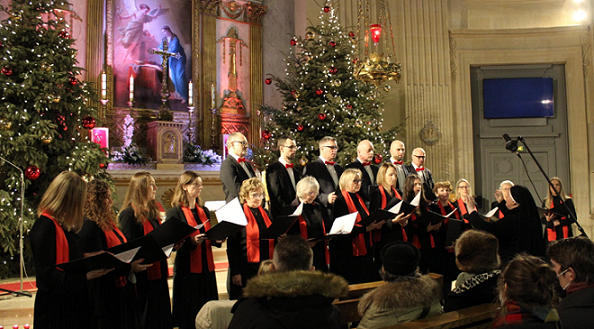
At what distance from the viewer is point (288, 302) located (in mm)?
1850

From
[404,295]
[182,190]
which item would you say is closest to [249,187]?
[182,190]

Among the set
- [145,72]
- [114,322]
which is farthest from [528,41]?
[114,322]

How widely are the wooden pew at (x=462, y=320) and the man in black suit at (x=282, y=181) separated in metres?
2.66

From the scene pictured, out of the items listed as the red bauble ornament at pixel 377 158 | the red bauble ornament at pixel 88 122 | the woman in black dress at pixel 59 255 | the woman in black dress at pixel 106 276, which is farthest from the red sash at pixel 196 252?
the red bauble ornament at pixel 377 158

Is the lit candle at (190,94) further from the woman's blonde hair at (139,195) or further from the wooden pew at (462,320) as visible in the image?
→ the wooden pew at (462,320)

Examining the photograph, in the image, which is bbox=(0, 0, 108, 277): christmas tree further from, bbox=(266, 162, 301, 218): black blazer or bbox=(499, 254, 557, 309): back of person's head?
bbox=(499, 254, 557, 309): back of person's head

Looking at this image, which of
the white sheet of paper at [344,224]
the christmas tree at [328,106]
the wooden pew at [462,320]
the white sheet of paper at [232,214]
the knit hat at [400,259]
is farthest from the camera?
the christmas tree at [328,106]

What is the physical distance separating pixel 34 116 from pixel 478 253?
5.41m

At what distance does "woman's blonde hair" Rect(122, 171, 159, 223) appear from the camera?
11.0 feet

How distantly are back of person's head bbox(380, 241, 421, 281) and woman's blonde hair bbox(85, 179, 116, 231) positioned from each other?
1.70m

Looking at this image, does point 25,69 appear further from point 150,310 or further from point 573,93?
point 573,93

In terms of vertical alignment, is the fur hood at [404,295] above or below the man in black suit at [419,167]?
below

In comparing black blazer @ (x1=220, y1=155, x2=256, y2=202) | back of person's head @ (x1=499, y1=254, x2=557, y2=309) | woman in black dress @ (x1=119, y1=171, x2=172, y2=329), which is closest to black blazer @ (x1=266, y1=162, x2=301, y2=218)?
black blazer @ (x1=220, y1=155, x2=256, y2=202)

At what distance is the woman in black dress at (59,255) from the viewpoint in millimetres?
2406
